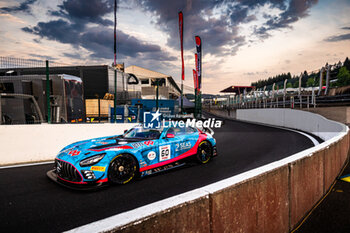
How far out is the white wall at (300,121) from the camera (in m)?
9.52

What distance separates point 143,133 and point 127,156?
1119 millimetres

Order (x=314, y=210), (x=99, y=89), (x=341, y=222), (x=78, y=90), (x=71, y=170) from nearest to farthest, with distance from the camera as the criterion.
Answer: (x=341, y=222)
(x=314, y=210)
(x=71, y=170)
(x=78, y=90)
(x=99, y=89)

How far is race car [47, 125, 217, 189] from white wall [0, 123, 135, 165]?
6.84 feet

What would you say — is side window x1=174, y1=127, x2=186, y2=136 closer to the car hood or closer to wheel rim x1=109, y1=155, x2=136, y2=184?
the car hood

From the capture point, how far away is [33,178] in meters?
4.80

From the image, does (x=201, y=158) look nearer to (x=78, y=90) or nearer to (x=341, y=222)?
(x=341, y=222)

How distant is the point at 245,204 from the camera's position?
2.03m

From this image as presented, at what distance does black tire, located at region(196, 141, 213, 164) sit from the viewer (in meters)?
6.07

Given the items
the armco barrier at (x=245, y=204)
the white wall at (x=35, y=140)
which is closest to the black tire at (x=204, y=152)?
the armco barrier at (x=245, y=204)

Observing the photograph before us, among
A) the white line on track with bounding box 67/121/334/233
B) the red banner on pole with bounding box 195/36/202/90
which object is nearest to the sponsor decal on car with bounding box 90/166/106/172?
the white line on track with bounding box 67/121/334/233

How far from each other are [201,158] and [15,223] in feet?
14.5

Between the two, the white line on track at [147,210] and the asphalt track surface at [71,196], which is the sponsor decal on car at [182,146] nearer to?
the asphalt track surface at [71,196]

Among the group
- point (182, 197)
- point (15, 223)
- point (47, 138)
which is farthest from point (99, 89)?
point (182, 197)

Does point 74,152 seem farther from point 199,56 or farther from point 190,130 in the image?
point 199,56
